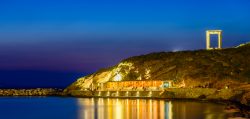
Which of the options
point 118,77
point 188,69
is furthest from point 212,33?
point 118,77

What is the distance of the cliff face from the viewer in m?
103

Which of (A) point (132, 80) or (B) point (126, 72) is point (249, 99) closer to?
(A) point (132, 80)

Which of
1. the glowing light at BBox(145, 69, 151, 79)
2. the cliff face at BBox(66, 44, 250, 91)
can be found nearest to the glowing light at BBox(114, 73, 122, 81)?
the cliff face at BBox(66, 44, 250, 91)

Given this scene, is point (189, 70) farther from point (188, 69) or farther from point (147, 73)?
point (147, 73)

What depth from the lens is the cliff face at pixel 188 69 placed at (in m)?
103

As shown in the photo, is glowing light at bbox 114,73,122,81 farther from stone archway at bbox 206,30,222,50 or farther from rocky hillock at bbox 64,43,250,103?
stone archway at bbox 206,30,222,50

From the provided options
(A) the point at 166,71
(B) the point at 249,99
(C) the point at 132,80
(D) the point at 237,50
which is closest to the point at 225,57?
Result: (D) the point at 237,50

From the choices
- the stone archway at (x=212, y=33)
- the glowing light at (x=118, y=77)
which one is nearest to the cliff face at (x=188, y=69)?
the glowing light at (x=118, y=77)

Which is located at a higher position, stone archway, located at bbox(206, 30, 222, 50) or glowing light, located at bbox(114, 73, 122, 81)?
stone archway, located at bbox(206, 30, 222, 50)

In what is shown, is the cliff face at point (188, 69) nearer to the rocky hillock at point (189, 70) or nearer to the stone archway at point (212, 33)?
the rocky hillock at point (189, 70)

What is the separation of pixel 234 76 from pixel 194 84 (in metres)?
9.15

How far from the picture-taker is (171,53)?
130250 millimetres

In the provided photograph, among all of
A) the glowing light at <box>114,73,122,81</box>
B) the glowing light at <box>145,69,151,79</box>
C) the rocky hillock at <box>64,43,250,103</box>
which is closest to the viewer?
the rocky hillock at <box>64,43,250,103</box>

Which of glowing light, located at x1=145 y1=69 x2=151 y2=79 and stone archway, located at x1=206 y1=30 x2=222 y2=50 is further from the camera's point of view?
stone archway, located at x1=206 y1=30 x2=222 y2=50
